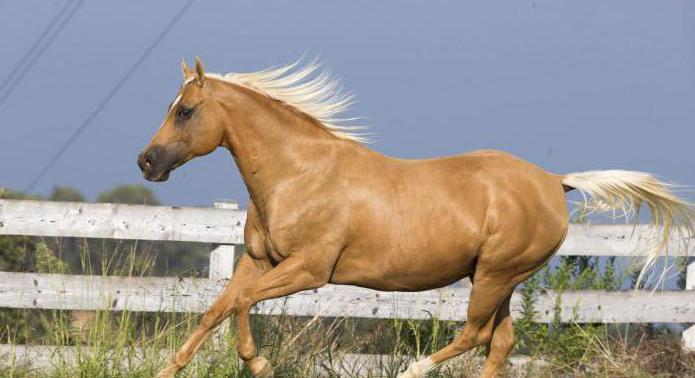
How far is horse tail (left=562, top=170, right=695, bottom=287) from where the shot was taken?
6.14m

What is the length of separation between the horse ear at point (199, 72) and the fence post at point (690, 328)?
17.9ft

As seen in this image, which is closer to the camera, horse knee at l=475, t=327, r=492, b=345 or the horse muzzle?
the horse muzzle

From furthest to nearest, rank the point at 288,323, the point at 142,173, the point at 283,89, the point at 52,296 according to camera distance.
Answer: the point at 52,296 → the point at 288,323 → the point at 283,89 → the point at 142,173

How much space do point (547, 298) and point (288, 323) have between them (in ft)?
7.99

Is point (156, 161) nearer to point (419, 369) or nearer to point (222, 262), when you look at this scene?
point (419, 369)

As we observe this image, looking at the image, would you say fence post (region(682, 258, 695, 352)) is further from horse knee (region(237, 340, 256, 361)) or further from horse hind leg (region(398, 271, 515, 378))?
horse knee (region(237, 340, 256, 361))

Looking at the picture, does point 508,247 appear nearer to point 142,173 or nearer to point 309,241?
point 309,241

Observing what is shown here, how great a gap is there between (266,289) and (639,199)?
2.59 meters

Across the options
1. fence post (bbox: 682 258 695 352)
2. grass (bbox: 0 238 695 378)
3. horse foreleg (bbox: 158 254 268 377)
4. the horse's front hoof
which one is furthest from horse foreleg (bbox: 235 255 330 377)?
fence post (bbox: 682 258 695 352)

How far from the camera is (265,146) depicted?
5.52 meters

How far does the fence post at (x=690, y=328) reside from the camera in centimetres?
875

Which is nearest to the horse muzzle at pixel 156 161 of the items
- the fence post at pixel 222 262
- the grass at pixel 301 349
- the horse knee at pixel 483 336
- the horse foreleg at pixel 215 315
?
the horse foreleg at pixel 215 315

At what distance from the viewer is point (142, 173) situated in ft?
17.3

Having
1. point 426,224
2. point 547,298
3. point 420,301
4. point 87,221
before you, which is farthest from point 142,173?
point 547,298
